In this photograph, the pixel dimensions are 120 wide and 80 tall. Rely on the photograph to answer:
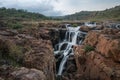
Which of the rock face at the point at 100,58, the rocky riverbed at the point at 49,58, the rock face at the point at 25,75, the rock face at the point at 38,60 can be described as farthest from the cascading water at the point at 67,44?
the rock face at the point at 25,75

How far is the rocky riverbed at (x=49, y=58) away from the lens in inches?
504

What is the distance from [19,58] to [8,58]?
771 millimetres

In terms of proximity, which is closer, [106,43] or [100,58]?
[100,58]

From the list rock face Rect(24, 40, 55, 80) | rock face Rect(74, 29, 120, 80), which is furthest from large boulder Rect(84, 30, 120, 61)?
rock face Rect(24, 40, 55, 80)

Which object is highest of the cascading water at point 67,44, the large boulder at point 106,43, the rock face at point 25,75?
the rock face at point 25,75

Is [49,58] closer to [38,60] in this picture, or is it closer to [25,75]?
[38,60]

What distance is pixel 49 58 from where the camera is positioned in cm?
1991

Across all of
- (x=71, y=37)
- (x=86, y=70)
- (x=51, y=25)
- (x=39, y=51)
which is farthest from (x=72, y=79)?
(x=51, y=25)

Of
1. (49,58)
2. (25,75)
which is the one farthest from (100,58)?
(25,75)

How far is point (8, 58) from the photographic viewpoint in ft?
57.4

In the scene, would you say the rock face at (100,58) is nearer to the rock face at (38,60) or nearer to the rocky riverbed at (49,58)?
the rocky riverbed at (49,58)

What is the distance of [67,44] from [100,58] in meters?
16.0

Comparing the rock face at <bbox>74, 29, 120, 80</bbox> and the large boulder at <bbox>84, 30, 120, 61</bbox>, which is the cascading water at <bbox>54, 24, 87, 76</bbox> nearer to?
the rock face at <bbox>74, 29, 120, 80</bbox>

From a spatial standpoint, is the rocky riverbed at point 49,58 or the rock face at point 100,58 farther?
the rock face at point 100,58
